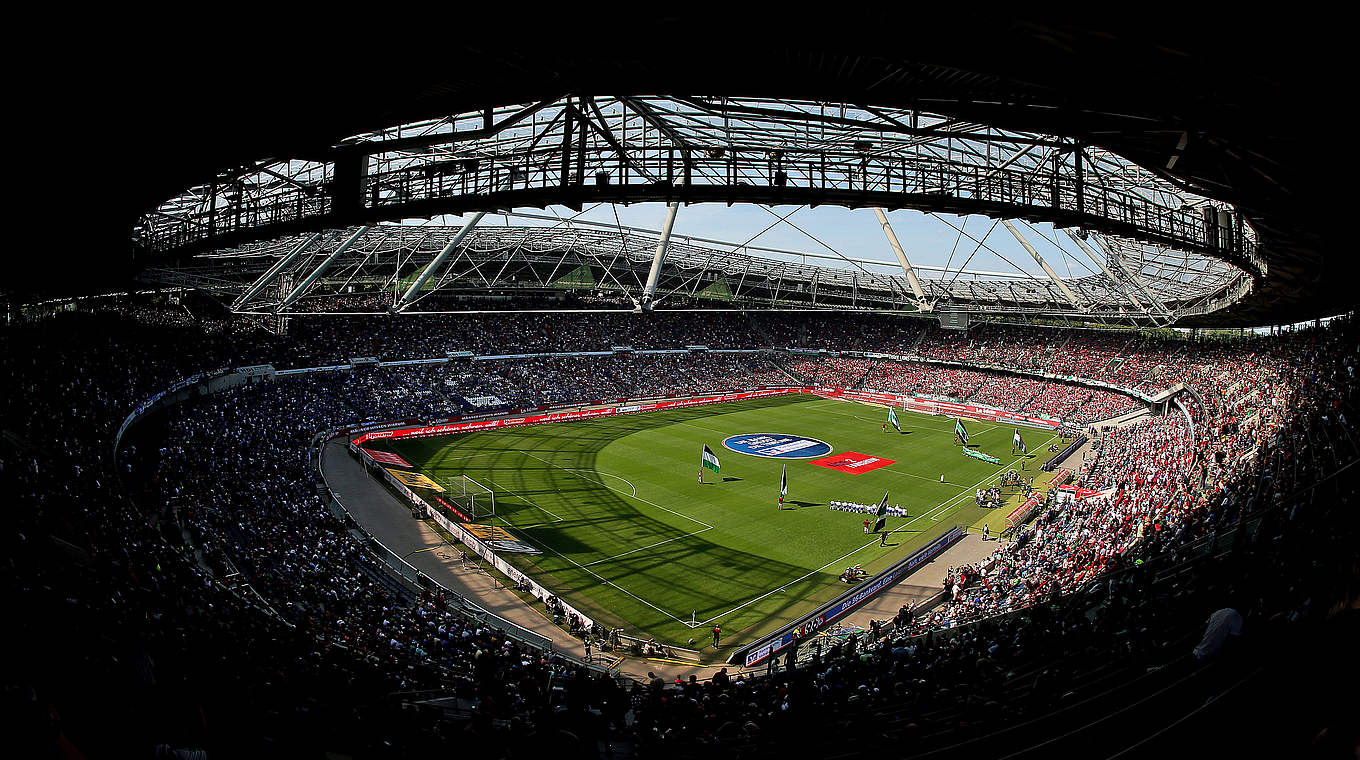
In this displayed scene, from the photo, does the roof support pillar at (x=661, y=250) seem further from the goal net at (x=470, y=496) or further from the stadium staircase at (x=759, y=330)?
the stadium staircase at (x=759, y=330)

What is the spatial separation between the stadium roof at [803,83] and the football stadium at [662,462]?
75 mm

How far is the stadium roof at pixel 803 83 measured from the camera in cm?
763

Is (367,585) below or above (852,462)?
above

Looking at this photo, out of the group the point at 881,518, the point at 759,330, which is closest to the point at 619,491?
the point at 881,518

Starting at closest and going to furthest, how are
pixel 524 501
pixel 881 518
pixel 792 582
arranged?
1. pixel 792 582
2. pixel 881 518
3. pixel 524 501

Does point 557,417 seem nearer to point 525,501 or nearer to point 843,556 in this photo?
point 525,501

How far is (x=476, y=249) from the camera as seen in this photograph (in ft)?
180

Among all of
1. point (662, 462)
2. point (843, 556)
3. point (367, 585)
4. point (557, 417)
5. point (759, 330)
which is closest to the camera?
point (367, 585)

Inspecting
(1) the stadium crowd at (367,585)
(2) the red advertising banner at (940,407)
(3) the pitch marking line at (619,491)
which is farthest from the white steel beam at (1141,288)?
(3) the pitch marking line at (619,491)

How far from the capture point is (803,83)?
1030 centimetres

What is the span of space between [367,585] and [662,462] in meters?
23.4

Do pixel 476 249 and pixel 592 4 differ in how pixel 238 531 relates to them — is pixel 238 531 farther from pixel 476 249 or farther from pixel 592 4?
pixel 476 249

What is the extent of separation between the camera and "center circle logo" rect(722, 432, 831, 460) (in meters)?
45.5

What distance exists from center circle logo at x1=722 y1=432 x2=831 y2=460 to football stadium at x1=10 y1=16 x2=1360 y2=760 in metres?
0.43
